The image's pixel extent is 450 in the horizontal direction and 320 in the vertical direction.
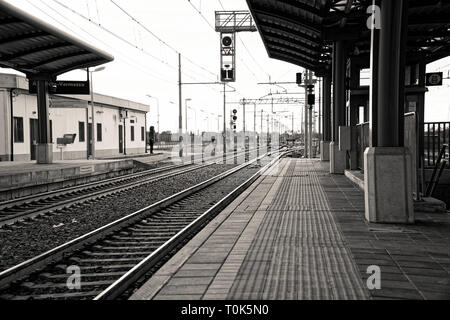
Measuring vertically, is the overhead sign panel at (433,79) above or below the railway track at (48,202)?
above

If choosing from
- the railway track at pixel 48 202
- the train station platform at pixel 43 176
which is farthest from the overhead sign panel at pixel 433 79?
the train station platform at pixel 43 176

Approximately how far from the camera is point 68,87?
23.2 metres

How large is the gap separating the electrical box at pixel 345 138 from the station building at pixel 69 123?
17123 millimetres

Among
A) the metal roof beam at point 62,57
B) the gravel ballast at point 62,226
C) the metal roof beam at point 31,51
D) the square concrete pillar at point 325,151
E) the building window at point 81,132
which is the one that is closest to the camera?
the gravel ballast at point 62,226

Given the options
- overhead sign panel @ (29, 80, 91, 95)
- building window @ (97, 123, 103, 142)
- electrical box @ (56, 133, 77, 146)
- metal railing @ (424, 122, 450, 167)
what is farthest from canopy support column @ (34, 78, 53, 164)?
building window @ (97, 123, 103, 142)

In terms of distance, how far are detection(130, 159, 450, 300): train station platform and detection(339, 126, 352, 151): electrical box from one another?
280 inches

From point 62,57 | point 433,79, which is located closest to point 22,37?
point 62,57

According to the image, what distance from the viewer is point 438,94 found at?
3806 cm

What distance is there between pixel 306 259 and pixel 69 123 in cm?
3249

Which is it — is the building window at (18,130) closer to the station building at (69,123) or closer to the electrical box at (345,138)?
the station building at (69,123)

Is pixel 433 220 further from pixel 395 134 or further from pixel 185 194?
pixel 185 194

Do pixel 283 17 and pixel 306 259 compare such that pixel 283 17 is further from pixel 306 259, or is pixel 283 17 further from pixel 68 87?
pixel 68 87

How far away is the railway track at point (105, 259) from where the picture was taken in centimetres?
544
